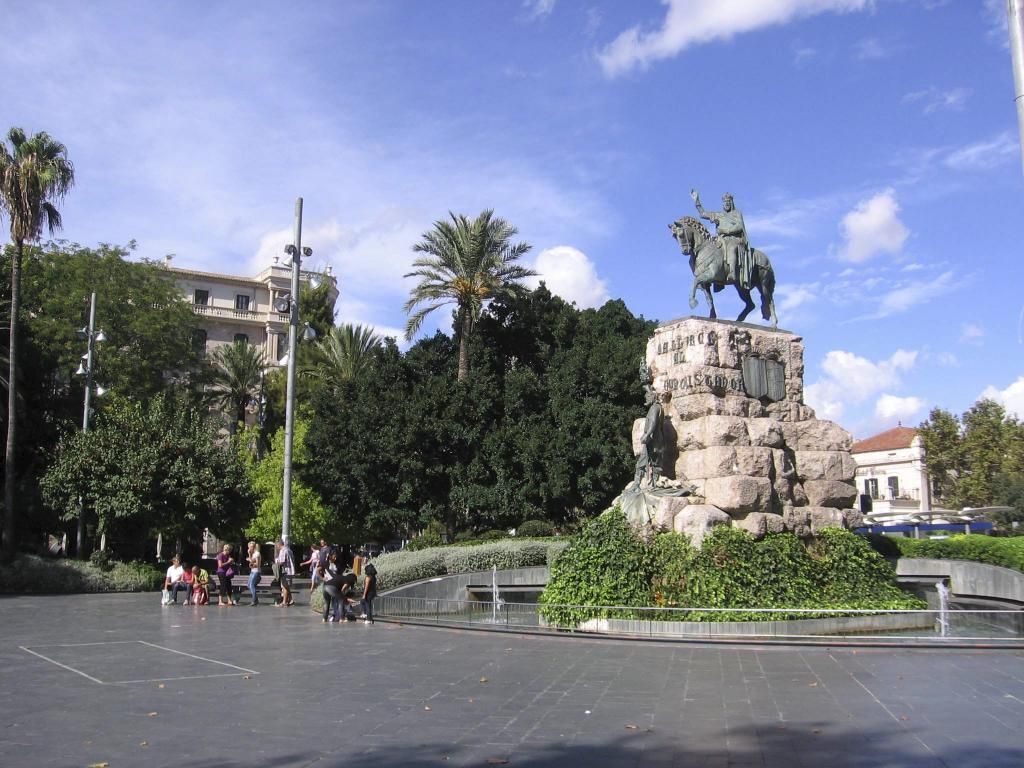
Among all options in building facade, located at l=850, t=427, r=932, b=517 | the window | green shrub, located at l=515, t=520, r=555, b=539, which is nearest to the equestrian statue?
green shrub, located at l=515, t=520, r=555, b=539

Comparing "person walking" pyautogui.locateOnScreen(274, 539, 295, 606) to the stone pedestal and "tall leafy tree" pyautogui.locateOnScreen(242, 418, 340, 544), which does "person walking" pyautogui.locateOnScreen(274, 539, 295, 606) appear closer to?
the stone pedestal

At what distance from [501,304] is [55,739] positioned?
32113 millimetres

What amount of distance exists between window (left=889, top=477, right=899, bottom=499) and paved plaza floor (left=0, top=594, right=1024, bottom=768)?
5946cm

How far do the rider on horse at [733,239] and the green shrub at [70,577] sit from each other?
20247 mm

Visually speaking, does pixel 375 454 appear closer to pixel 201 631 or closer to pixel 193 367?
pixel 193 367

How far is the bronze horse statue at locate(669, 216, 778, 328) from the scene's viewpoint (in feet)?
65.2

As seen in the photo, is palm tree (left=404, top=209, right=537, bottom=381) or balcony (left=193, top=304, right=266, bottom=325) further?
balcony (left=193, top=304, right=266, bottom=325)

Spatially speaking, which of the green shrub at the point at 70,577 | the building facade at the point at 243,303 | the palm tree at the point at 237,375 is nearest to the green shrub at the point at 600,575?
the green shrub at the point at 70,577

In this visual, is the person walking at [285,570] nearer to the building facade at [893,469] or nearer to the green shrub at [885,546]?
the green shrub at [885,546]

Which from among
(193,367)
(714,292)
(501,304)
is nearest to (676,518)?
(714,292)

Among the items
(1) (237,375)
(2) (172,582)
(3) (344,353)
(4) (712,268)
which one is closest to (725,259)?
(4) (712,268)

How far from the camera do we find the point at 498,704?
30.7 feet

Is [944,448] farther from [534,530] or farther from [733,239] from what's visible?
[733,239]

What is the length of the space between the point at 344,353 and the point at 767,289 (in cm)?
2814
